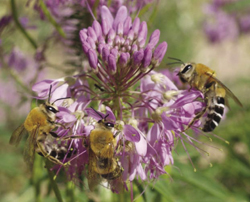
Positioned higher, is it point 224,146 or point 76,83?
point 76,83

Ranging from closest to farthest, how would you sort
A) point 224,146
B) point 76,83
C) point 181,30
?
1. point 76,83
2. point 224,146
3. point 181,30

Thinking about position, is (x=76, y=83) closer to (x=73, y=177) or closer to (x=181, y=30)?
(x=73, y=177)

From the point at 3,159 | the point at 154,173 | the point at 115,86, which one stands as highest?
the point at 115,86

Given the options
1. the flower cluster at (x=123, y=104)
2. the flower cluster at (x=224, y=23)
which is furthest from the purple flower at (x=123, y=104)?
the flower cluster at (x=224, y=23)

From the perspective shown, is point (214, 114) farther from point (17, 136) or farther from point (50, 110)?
point (17, 136)

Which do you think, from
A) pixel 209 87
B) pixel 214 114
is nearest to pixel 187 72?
pixel 209 87

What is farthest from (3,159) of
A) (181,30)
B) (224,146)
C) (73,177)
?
(181,30)

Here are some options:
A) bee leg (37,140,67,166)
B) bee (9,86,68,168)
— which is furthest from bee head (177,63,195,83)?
bee leg (37,140,67,166)
